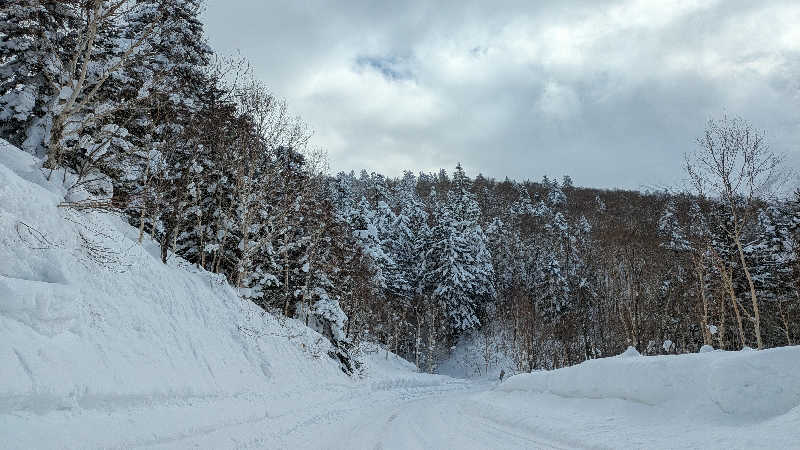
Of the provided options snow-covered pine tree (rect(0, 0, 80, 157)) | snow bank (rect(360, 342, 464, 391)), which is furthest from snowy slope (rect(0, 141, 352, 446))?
snow bank (rect(360, 342, 464, 391))

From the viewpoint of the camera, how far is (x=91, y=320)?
312 inches

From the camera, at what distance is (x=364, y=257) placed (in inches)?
1549

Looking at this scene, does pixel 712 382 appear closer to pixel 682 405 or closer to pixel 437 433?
pixel 682 405

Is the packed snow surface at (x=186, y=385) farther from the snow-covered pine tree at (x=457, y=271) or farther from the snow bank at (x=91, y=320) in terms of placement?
the snow-covered pine tree at (x=457, y=271)

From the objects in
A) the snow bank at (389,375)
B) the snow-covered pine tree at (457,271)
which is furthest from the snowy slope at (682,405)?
the snow-covered pine tree at (457,271)

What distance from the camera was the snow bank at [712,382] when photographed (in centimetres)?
684

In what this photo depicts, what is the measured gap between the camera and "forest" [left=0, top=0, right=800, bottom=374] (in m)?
13.1

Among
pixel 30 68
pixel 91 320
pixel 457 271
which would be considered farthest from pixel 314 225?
pixel 457 271

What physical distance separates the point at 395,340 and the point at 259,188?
3525 cm

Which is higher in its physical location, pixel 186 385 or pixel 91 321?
pixel 91 321

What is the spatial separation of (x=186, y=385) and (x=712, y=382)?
389 inches

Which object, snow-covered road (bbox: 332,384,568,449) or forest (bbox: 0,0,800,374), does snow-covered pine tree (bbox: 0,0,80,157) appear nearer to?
forest (bbox: 0,0,800,374)

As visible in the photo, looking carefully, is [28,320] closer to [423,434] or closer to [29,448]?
[29,448]

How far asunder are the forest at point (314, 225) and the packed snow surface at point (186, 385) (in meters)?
1.52
